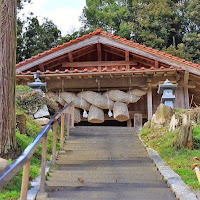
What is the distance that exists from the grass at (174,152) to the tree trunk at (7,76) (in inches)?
118

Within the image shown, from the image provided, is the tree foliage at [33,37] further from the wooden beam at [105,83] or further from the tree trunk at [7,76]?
the tree trunk at [7,76]

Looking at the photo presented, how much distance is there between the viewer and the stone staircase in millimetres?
4121

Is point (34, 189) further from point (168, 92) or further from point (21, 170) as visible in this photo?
point (168, 92)

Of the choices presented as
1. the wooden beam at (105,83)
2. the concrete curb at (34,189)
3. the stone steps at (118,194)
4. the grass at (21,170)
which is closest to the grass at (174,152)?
the stone steps at (118,194)

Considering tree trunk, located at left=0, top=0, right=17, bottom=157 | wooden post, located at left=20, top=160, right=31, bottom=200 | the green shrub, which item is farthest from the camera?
the green shrub

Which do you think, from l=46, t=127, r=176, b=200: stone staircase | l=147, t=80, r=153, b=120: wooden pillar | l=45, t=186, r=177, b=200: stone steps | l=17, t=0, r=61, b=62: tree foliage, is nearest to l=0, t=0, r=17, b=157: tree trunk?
l=46, t=127, r=176, b=200: stone staircase

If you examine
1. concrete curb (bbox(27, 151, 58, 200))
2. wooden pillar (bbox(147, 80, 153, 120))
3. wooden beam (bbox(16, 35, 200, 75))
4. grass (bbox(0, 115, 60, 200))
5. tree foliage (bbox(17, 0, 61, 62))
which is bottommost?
concrete curb (bbox(27, 151, 58, 200))

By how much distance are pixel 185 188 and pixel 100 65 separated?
28.9 feet

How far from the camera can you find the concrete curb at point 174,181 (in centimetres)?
389

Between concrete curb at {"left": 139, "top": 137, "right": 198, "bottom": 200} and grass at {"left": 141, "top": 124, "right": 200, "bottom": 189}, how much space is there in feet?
0.36

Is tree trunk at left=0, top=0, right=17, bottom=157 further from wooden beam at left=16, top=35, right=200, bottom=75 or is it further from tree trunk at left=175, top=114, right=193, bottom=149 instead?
wooden beam at left=16, top=35, right=200, bottom=75

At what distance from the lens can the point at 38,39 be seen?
23.9 m

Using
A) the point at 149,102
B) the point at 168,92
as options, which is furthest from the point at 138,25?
the point at 168,92

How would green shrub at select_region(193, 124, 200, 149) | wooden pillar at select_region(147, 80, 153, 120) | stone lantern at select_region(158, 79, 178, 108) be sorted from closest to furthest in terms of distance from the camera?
1. green shrub at select_region(193, 124, 200, 149)
2. stone lantern at select_region(158, 79, 178, 108)
3. wooden pillar at select_region(147, 80, 153, 120)
